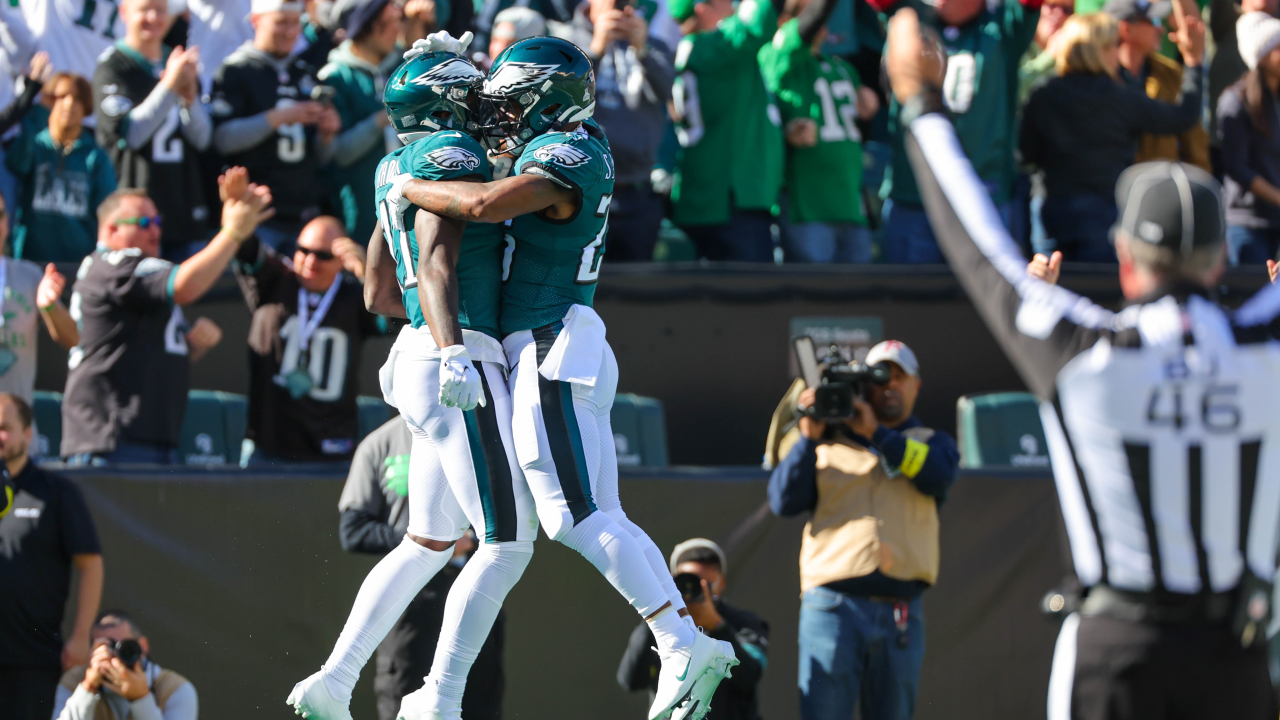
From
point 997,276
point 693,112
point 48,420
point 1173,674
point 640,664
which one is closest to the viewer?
point 1173,674

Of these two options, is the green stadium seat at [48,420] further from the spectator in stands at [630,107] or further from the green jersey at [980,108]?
the green jersey at [980,108]

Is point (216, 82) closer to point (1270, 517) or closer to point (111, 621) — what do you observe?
point (111, 621)

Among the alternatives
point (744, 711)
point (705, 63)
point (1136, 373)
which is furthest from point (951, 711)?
point (1136, 373)

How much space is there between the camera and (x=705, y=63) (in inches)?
364

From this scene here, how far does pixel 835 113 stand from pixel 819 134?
0.17m

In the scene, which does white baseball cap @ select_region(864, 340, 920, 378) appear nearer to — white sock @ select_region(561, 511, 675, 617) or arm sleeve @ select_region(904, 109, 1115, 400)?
white sock @ select_region(561, 511, 675, 617)

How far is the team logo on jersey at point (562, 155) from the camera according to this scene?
5.03 meters

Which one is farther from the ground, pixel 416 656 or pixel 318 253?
pixel 318 253

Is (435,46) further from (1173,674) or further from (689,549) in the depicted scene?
(1173,674)

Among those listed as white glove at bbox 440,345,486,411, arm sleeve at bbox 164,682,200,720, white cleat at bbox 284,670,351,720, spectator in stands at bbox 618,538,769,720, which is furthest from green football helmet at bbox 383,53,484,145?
arm sleeve at bbox 164,682,200,720

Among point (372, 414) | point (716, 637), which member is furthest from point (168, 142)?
point (716, 637)

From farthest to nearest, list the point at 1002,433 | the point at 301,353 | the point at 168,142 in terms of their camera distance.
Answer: the point at 1002,433 → the point at 168,142 → the point at 301,353

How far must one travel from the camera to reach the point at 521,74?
5.12 m

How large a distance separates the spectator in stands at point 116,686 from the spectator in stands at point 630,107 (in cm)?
358
